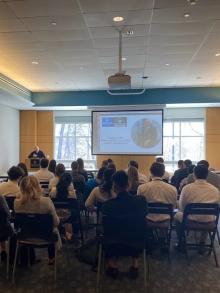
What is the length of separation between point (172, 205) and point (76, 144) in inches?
341

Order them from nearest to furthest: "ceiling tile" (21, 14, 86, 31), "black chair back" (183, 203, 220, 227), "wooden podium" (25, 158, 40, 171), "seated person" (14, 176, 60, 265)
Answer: "seated person" (14, 176, 60, 265)
"black chair back" (183, 203, 220, 227)
"ceiling tile" (21, 14, 86, 31)
"wooden podium" (25, 158, 40, 171)

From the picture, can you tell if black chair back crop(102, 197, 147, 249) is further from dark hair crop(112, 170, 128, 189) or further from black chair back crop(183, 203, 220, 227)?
black chair back crop(183, 203, 220, 227)

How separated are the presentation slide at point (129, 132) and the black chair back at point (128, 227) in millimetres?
6868

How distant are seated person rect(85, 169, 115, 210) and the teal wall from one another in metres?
6.50

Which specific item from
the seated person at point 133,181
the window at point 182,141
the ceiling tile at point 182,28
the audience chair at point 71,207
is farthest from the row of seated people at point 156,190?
the window at point 182,141

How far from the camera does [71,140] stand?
11883mm

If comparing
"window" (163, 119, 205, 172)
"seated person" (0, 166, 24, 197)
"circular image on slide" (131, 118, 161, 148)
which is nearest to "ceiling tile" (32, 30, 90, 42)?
"seated person" (0, 166, 24, 197)

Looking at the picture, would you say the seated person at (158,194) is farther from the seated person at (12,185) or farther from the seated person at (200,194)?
the seated person at (12,185)

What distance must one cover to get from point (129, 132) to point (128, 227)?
6964 millimetres

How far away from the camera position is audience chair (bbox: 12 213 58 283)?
2.98m

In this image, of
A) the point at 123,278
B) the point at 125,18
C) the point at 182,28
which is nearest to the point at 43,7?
the point at 125,18

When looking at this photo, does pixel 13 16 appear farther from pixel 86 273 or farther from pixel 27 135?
pixel 27 135

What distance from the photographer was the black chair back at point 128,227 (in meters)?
2.88

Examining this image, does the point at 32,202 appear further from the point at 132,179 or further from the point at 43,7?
the point at 43,7
